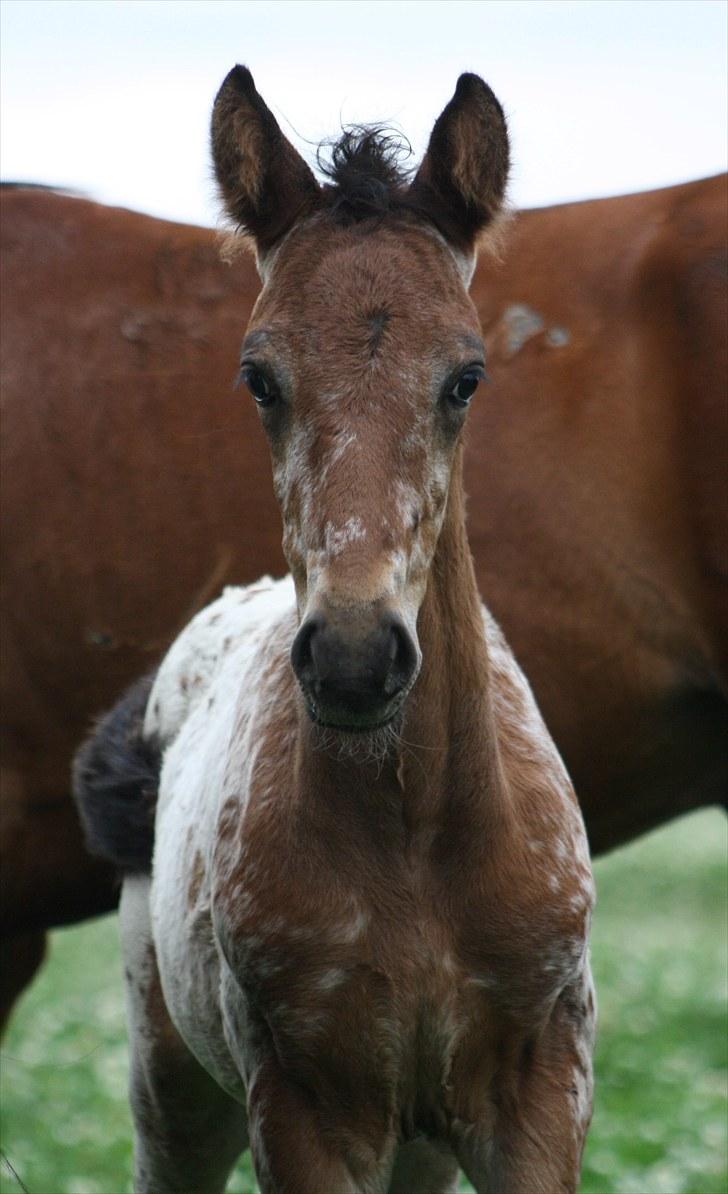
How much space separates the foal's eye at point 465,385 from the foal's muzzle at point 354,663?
0.48m

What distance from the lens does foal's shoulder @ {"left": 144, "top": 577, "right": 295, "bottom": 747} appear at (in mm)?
3922

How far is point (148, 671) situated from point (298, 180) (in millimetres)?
1862

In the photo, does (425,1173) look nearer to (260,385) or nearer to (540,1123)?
(540,1123)

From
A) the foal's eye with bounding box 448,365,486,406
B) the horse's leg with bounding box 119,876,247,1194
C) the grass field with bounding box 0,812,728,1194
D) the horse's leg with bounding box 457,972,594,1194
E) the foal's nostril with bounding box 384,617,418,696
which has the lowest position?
the grass field with bounding box 0,812,728,1194

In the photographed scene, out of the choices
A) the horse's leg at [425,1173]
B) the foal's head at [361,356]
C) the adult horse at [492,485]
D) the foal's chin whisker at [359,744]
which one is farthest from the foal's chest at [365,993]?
the adult horse at [492,485]

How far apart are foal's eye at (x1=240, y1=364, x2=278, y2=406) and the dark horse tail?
1522 mm

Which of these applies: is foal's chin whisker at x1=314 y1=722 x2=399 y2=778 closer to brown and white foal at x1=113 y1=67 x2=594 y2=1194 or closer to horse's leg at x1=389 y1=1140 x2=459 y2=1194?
brown and white foal at x1=113 y1=67 x2=594 y2=1194

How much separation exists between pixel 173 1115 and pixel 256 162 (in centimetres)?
219

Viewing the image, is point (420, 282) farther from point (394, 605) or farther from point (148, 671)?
point (148, 671)

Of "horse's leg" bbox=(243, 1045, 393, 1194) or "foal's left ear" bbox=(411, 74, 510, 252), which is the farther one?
"foal's left ear" bbox=(411, 74, 510, 252)

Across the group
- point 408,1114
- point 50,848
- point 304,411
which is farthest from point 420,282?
point 50,848

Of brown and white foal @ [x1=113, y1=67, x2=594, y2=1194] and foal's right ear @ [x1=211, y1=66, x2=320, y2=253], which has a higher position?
foal's right ear @ [x1=211, y1=66, x2=320, y2=253]

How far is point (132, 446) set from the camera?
4562 millimetres

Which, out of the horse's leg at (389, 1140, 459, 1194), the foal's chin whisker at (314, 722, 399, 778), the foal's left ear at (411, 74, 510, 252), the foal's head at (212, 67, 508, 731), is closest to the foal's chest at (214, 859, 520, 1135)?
the foal's chin whisker at (314, 722, 399, 778)
